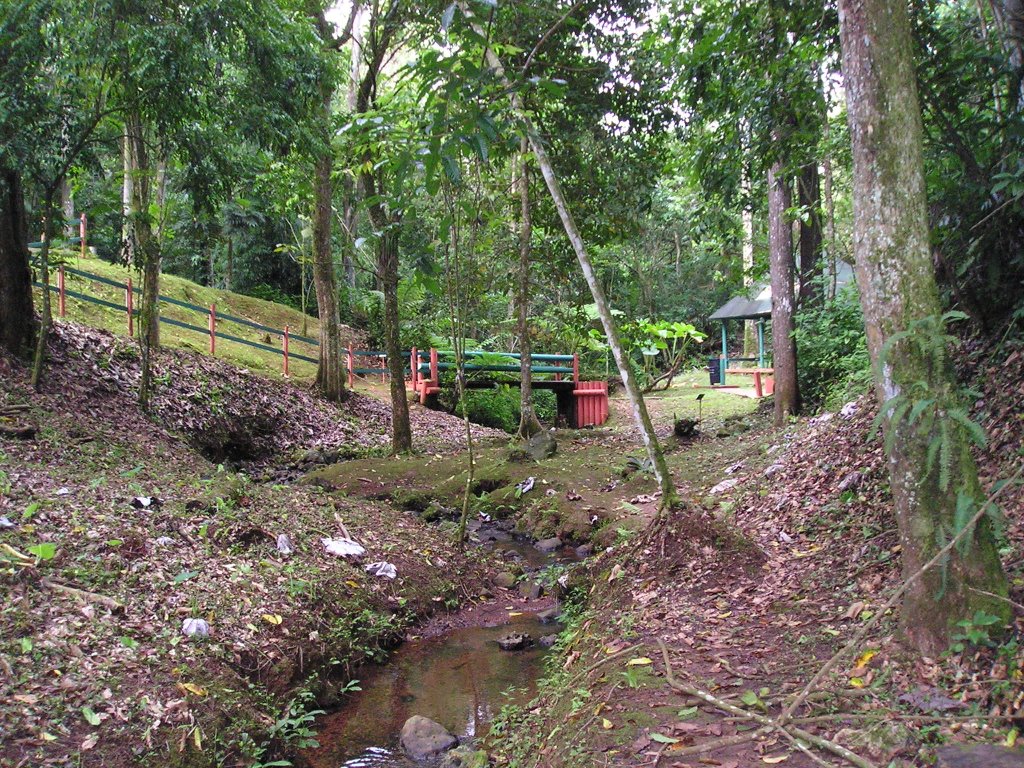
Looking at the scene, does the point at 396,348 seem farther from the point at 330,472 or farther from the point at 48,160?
the point at 48,160

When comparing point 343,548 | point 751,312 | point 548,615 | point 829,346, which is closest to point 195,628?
point 343,548

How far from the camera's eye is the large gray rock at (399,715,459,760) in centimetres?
429

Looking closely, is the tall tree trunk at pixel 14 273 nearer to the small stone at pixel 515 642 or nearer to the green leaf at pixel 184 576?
the green leaf at pixel 184 576

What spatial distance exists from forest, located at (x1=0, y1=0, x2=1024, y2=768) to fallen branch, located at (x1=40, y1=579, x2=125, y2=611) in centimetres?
2

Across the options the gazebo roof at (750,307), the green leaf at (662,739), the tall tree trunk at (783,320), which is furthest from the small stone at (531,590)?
the gazebo roof at (750,307)

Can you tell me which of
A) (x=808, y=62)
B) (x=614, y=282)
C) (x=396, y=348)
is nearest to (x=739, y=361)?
(x=614, y=282)

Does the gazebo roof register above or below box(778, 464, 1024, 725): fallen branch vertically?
above

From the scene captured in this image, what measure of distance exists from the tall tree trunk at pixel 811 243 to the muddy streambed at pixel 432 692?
7.76 m

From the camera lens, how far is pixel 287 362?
16828mm

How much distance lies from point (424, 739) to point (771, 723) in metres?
2.17

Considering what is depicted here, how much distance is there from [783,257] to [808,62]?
469 centimetres

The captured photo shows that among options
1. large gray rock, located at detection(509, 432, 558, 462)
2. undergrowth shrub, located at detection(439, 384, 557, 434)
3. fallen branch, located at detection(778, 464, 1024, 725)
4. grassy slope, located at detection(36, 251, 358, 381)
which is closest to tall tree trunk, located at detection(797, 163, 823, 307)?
large gray rock, located at detection(509, 432, 558, 462)

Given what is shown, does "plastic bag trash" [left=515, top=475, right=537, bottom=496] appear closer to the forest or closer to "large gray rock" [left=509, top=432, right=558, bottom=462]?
the forest

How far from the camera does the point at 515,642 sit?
583 cm
